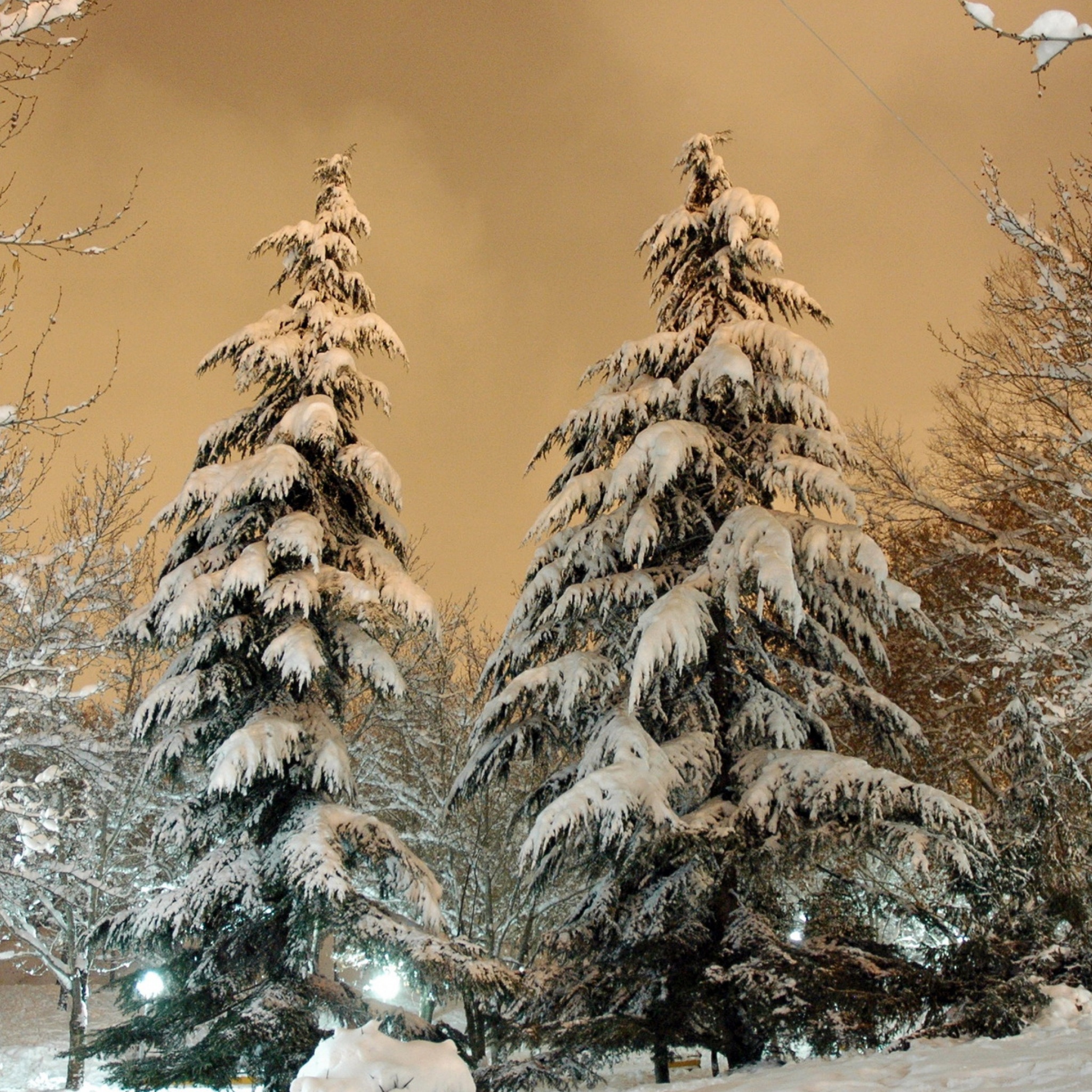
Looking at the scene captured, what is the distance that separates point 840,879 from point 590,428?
6.08m

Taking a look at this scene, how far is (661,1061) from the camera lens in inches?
351

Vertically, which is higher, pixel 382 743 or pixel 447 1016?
pixel 382 743

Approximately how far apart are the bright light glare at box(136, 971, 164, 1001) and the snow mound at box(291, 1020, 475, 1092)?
Result: 191 inches

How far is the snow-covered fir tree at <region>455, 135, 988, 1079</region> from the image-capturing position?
8484 mm

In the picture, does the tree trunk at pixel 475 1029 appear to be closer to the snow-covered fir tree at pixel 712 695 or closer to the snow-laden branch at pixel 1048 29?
the snow-covered fir tree at pixel 712 695

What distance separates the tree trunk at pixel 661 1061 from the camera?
8595 mm

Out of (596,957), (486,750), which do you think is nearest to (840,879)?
(596,957)

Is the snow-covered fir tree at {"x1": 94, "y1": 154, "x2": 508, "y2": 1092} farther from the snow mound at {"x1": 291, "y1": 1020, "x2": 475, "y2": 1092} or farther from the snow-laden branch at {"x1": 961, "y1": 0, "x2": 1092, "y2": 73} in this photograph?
the snow-laden branch at {"x1": 961, "y1": 0, "x2": 1092, "y2": 73}

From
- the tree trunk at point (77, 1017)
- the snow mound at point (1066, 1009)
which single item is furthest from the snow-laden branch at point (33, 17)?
the tree trunk at point (77, 1017)

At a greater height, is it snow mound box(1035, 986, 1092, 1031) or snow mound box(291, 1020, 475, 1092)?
snow mound box(291, 1020, 475, 1092)

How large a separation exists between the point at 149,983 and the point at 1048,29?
1154 centimetres

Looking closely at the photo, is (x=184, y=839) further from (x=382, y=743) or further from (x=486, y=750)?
(x=382, y=743)

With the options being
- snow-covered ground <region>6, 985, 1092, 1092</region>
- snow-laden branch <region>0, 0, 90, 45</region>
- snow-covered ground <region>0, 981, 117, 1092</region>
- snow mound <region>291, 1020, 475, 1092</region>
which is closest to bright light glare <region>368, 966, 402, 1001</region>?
snow-covered ground <region>0, 981, 117, 1092</region>

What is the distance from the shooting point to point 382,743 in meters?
21.0
